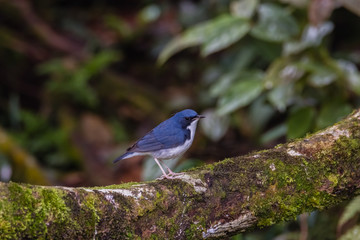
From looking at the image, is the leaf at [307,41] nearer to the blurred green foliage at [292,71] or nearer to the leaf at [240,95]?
the blurred green foliage at [292,71]

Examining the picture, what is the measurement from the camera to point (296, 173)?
3.27 meters

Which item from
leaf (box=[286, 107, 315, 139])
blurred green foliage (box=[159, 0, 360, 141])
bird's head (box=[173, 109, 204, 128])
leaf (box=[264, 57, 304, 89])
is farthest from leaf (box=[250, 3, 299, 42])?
bird's head (box=[173, 109, 204, 128])

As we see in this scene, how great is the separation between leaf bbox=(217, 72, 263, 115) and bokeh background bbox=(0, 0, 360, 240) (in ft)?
0.04

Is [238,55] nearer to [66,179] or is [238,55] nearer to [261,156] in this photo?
[66,179]

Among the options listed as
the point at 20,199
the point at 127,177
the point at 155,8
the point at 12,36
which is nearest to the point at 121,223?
the point at 20,199

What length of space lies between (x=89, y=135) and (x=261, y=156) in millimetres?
5355

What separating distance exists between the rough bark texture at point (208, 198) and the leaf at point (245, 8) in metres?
2.38

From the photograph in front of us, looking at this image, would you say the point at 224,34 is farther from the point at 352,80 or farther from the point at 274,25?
the point at 352,80

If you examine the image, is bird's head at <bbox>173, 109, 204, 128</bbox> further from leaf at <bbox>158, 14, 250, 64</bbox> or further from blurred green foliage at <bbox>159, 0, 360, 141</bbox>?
leaf at <bbox>158, 14, 250, 64</bbox>

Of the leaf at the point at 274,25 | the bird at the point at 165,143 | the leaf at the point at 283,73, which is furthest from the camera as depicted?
the leaf at the point at 274,25

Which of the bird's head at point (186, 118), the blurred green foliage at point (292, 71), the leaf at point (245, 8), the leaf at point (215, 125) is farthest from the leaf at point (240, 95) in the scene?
the bird's head at point (186, 118)

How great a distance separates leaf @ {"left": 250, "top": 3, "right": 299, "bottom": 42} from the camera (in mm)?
5500

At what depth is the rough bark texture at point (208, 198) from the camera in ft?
8.18

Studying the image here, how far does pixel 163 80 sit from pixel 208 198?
7.16m
